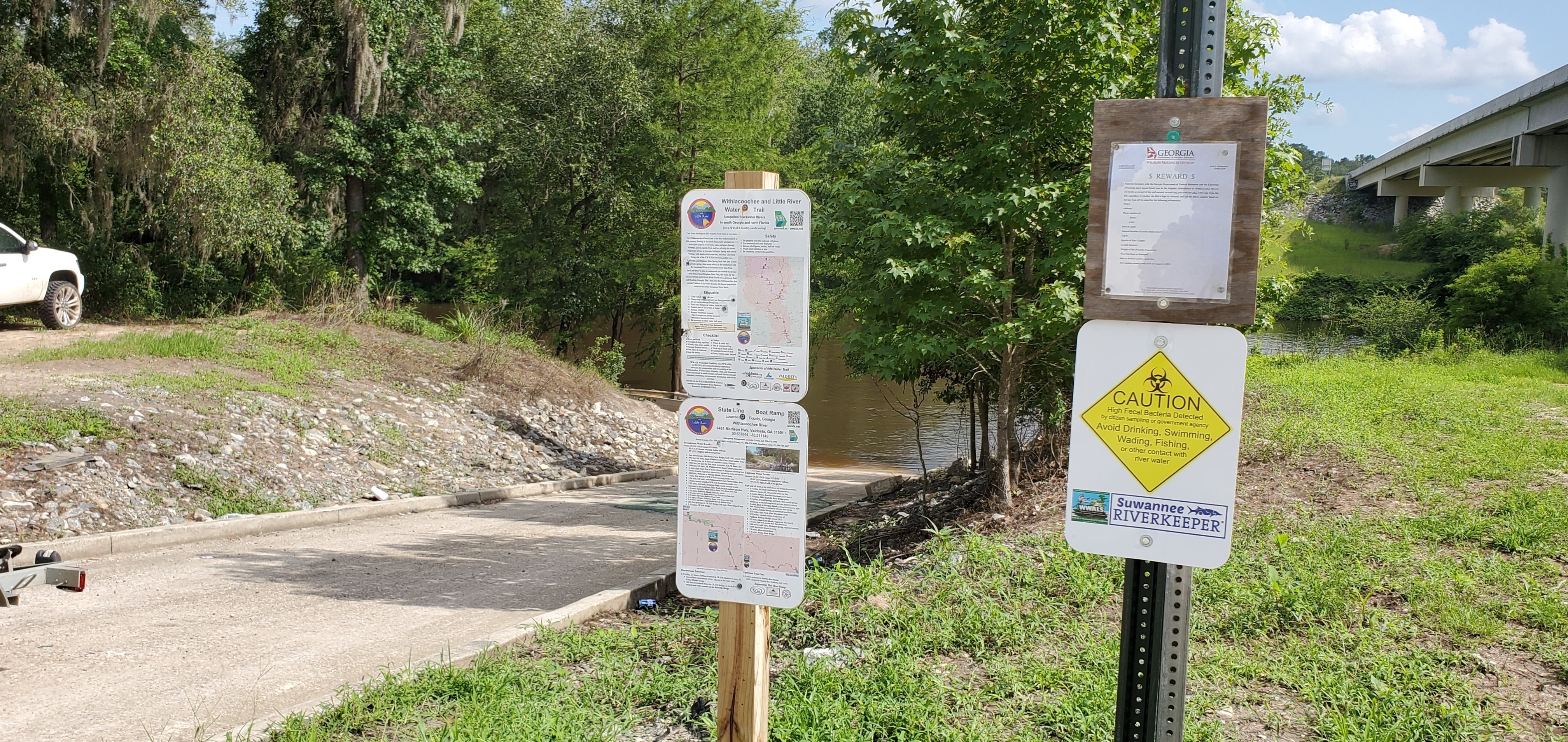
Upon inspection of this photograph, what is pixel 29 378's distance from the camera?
1137cm

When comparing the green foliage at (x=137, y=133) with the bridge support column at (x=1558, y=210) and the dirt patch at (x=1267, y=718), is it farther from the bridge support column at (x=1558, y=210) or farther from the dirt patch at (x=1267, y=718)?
the bridge support column at (x=1558, y=210)

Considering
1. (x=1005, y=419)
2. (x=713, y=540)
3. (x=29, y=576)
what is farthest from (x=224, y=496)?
(x=713, y=540)

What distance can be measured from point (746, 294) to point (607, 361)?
859 inches

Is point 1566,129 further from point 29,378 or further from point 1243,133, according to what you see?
point 29,378

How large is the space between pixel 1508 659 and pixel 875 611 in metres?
3.01

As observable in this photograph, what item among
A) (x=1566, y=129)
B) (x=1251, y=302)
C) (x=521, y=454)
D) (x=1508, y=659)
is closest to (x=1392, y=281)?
(x=1566, y=129)

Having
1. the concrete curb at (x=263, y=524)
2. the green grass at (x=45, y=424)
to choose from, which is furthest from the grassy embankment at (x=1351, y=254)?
the green grass at (x=45, y=424)

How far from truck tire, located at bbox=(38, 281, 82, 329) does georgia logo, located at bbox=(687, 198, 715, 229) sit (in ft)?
53.4

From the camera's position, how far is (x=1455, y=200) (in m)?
48.3

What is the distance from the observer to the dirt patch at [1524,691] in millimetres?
4008

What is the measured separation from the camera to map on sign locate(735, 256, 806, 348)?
3297mm

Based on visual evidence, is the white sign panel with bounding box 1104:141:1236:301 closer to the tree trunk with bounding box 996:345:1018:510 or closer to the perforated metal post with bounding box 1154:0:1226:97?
the perforated metal post with bounding box 1154:0:1226:97

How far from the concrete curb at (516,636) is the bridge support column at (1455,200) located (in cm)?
5084

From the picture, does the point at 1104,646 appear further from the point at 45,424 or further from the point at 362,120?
the point at 362,120
